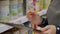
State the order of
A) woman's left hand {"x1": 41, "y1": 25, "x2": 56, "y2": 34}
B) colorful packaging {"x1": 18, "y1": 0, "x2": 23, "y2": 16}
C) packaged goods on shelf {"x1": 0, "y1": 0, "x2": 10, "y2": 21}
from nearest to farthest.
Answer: woman's left hand {"x1": 41, "y1": 25, "x2": 56, "y2": 34} < packaged goods on shelf {"x1": 0, "y1": 0, "x2": 10, "y2": 21} < colorful packaging {"x1": 18, "y1": 0, "x2": 23, "y2": 16}

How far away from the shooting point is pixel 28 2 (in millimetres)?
1521

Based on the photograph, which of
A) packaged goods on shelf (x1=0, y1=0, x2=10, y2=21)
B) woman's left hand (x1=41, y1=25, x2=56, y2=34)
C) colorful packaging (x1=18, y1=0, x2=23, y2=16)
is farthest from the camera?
colorful packaging (x1=18, y1=0, x2=23, y2=16)

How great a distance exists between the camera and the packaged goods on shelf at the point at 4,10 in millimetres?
1150

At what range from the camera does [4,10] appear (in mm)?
1170

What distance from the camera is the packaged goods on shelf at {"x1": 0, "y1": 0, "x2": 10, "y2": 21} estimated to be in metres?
1.15

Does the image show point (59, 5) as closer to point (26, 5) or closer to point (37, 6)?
point (26, 5)

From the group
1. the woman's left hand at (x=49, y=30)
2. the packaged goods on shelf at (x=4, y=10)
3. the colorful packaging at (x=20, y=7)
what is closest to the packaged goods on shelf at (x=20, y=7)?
the colorful packaging at (x=20, y=7)

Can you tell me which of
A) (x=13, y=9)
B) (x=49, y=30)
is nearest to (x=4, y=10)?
(x=13, y=9)

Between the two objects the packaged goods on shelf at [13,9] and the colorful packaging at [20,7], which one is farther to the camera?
the colorful packaging at [20,7]

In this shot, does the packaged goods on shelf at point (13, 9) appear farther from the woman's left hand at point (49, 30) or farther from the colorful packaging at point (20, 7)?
the woman's left hand at point (49, 30)

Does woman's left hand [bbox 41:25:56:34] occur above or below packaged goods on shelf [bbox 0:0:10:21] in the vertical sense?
below

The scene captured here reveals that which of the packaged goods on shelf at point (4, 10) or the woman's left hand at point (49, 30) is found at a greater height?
the packaged goods on shelf at point (4, 10)

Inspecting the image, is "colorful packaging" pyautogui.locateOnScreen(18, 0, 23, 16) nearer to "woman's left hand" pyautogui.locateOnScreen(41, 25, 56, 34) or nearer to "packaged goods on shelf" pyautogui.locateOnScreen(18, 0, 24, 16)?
"packaged goods on shelf" pyautogui.locateOnScreen(18, 0, 24, 16)

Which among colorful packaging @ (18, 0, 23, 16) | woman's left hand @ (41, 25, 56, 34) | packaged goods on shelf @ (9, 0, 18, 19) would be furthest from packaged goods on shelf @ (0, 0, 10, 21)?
woman's left hand @ (41, 25, 56, 34)
